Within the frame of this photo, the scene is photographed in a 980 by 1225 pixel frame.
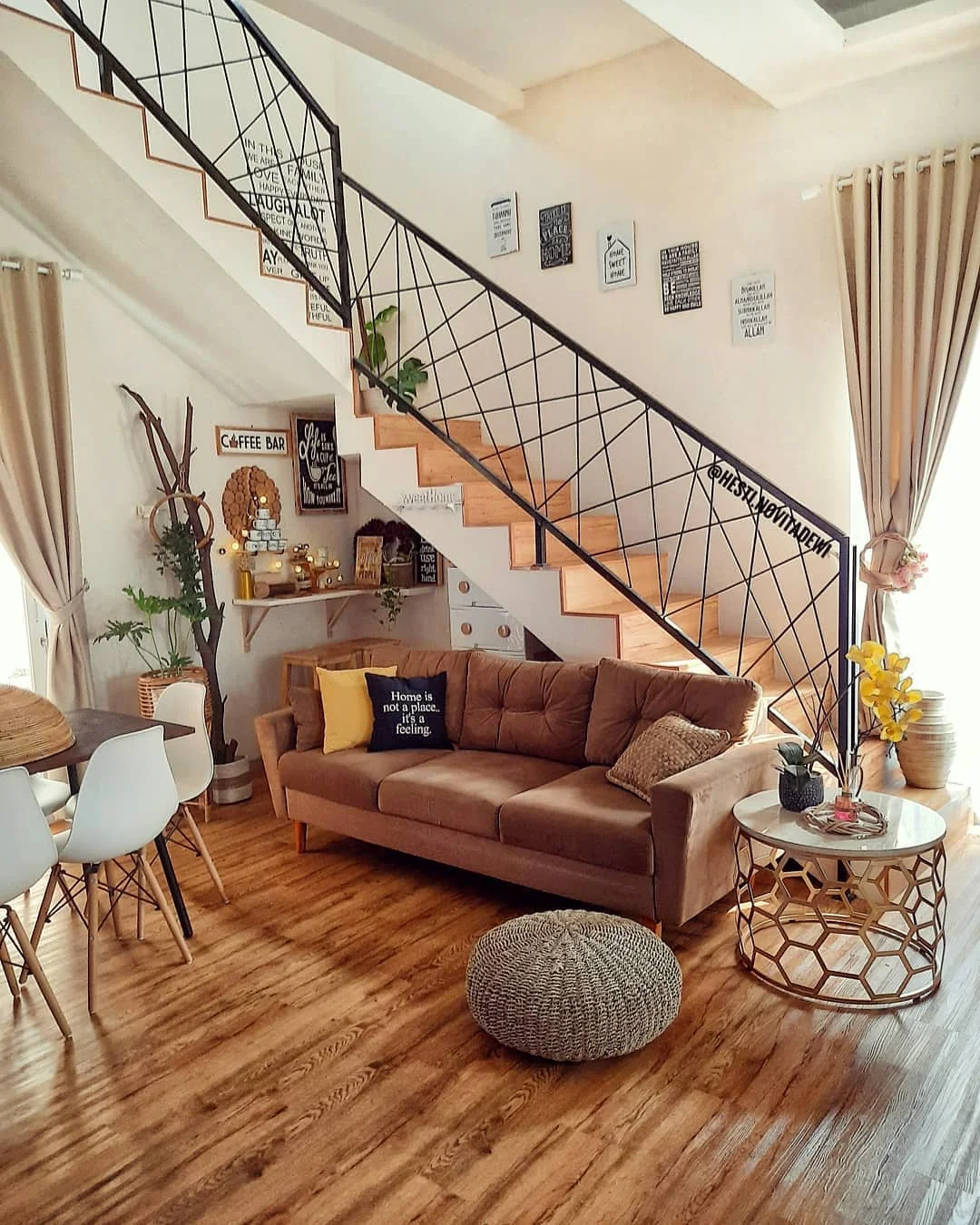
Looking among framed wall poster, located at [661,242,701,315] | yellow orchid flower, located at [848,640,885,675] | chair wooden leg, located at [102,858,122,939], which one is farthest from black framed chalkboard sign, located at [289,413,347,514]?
yellow orchid flower, located at [848,640,885,675]

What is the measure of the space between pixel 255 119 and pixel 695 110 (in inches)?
96.9

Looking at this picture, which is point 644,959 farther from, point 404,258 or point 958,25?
point 404,258

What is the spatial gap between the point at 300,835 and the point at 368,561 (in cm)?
222

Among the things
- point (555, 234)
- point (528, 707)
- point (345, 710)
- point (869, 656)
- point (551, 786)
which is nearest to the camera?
point (869, 656)

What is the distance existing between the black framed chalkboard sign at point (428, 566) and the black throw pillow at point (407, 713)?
5.83 ft

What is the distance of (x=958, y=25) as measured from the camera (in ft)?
12.2

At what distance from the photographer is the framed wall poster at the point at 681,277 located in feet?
15.7

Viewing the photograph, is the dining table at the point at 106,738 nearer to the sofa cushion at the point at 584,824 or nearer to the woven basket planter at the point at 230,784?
the sofa cushion at the point at 584,824

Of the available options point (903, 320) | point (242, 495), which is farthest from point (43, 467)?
point (903, 320)

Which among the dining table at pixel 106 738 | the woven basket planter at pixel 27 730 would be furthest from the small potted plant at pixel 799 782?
the woven basket planter at pixel 27 730

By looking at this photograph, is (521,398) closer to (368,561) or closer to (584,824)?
(368,561)

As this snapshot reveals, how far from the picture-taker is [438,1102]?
250cm

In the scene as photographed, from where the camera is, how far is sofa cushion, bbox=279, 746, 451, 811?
4.00m

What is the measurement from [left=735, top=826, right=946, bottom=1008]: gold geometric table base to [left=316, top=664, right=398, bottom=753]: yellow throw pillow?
173cm
